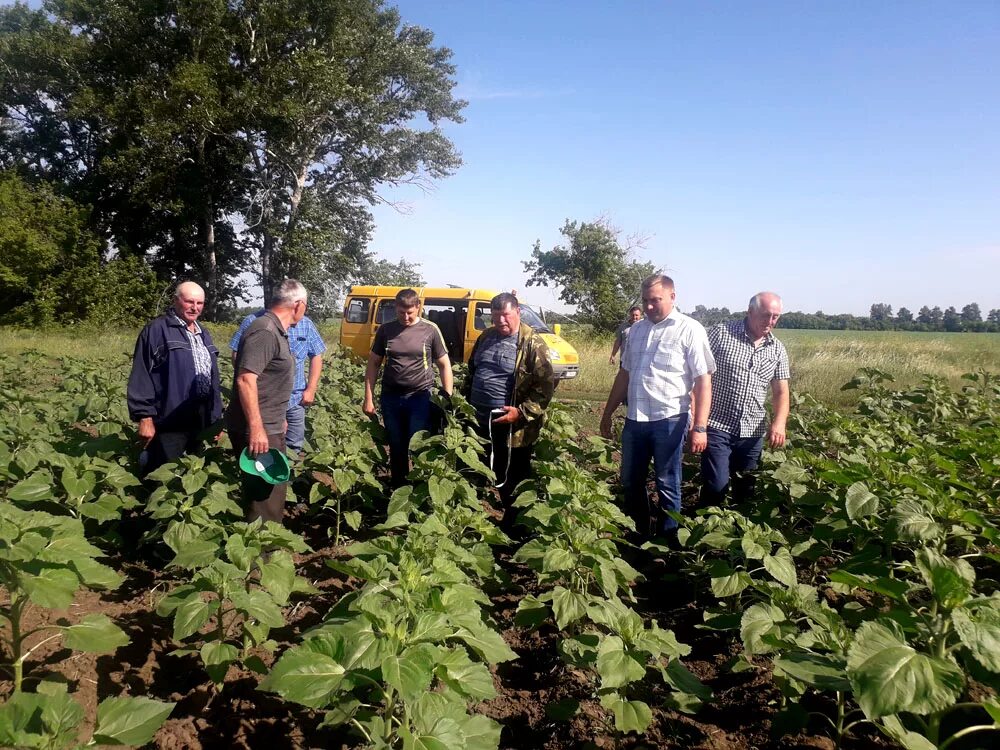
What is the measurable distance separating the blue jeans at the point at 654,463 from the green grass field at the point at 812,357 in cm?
716

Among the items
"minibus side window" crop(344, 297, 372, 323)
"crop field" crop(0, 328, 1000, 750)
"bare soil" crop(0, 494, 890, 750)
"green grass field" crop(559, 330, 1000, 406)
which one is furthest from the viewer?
"minibus side window" crop(344, 297, 372, 323)

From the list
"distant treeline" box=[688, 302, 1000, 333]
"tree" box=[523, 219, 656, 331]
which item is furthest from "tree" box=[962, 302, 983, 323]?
"tree" box=[523, 219, 656, 331]

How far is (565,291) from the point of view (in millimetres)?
30547

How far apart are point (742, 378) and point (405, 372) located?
2.35m

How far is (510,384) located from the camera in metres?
4.61

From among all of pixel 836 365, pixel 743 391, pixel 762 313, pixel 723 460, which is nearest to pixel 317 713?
pixel 723 460

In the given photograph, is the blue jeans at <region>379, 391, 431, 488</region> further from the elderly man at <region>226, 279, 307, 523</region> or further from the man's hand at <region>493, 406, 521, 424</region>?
the elderly man at <region>226, 279, 307, 523</region>

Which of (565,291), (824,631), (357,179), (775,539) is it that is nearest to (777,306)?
(775,539)

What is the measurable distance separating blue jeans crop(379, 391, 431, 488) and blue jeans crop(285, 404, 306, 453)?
2.00 feet

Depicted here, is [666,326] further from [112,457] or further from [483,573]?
[112,457]

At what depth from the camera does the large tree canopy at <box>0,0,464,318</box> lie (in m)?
21.1

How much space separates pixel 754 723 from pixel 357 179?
25.9m

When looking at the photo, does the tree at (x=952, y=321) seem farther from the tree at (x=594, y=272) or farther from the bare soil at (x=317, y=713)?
the bare soil at (x=317, y=713)

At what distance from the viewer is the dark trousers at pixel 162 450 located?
390 cm
